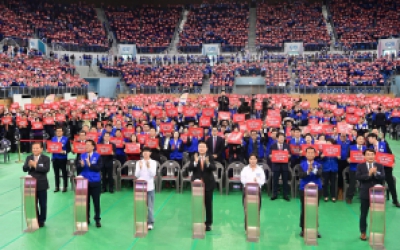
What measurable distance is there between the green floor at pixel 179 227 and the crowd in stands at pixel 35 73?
58.7 ft

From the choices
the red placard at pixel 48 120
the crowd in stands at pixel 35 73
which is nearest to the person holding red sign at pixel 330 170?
the red placard at pixel 48 120

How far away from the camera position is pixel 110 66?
44281mm

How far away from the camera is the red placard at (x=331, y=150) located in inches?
414

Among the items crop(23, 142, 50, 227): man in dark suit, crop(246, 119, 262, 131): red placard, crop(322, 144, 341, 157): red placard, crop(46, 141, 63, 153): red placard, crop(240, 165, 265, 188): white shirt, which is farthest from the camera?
crop(246, 119, 262, 131): red placard

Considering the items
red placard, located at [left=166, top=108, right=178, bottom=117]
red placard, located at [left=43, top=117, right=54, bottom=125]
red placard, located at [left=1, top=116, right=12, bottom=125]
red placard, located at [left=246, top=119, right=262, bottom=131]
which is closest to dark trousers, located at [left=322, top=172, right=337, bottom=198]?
red placard, located at [left=246, top=119, right=262, bottom=131]

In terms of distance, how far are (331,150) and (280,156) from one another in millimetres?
1329

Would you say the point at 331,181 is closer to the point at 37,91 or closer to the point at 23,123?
the point at 23,123

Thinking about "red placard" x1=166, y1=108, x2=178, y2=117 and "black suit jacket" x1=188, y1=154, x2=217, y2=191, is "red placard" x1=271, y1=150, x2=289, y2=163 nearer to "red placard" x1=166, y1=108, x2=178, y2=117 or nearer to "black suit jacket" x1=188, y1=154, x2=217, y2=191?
"black suit jacket" x1=188, y1=154, x2=217, y2=191

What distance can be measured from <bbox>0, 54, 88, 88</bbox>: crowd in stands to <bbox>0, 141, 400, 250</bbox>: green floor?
1791cm

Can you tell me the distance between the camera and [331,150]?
34.7 ft

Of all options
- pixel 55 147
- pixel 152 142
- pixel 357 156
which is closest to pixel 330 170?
pixel 357 156

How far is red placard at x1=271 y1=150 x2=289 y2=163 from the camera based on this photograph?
10688mm

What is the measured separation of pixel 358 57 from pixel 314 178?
37.1 metres

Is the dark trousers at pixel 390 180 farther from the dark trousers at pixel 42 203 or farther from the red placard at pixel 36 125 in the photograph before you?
the red placard at pixel 36 125
